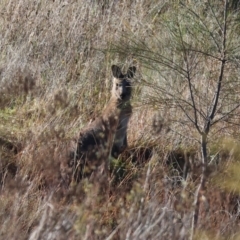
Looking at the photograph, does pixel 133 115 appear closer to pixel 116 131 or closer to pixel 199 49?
pixel 116 131

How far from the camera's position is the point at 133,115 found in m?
7.62

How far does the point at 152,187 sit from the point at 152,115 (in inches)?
90.7

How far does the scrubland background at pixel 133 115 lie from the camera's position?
3898mm

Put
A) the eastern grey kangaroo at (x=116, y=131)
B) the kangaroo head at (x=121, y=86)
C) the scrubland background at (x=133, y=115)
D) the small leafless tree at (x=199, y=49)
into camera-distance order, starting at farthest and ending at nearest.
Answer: the kangaroo head at (x=121, y=86)
the eastern grey kangaroo at (x=116, y=131)
the small leafless tree at (x=199, y=49)
the scrubland background at (x=133, y=115)

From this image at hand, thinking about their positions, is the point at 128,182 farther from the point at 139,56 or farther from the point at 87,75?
the point at 87,75

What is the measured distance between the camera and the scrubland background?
12.8 feet

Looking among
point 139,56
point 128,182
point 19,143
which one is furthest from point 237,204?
point 19,143

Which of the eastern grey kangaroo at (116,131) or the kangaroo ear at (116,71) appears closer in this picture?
the eastern grey kangaroo at (116,131)

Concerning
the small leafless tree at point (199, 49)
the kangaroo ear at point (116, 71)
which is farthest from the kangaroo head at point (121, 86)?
the small leafless tree at point (199, 49)

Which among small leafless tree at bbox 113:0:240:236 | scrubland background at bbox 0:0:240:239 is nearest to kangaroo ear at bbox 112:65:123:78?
scrubland background at bbox 0:0:240:239

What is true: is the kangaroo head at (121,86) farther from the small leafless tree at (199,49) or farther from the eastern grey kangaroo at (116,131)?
the small leafless tree at (199,49)

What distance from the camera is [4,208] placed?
4246 millimetres

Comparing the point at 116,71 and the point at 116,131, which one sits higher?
the point at 116,71

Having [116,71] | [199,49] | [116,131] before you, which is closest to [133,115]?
[116,71]
